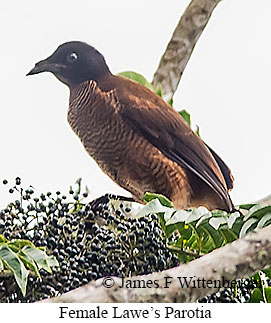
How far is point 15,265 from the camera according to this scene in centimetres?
43

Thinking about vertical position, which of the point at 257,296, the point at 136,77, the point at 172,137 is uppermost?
the point at 136,77

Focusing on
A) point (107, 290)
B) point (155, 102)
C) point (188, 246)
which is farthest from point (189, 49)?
point (107, 290)

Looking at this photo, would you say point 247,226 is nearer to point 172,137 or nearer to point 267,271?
point 267,271

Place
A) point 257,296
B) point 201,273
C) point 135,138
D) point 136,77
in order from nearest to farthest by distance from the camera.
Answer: point 201,273 → point 257,296 → point 135,138 → point 136,77

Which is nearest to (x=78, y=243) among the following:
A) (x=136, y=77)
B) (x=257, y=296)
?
(x=257, y=296)

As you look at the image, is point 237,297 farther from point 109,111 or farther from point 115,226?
point 109,111

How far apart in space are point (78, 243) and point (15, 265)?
0.24 ft

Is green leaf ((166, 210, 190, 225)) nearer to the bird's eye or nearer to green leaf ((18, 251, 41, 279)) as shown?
green leaf ((18, 251, 41, 279))

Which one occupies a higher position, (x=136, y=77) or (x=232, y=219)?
(x=136, y=77)

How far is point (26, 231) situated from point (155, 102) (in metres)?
0.22

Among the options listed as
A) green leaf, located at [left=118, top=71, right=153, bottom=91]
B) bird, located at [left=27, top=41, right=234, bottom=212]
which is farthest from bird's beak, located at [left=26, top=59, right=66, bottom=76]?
green leaf, located at [left=118, top=71, right=153, bottom=91]

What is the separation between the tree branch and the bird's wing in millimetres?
177

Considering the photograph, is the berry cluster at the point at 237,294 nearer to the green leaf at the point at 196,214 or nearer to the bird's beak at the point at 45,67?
the green leaf at the point at 196,214

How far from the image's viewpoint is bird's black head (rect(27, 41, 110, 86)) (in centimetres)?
63
